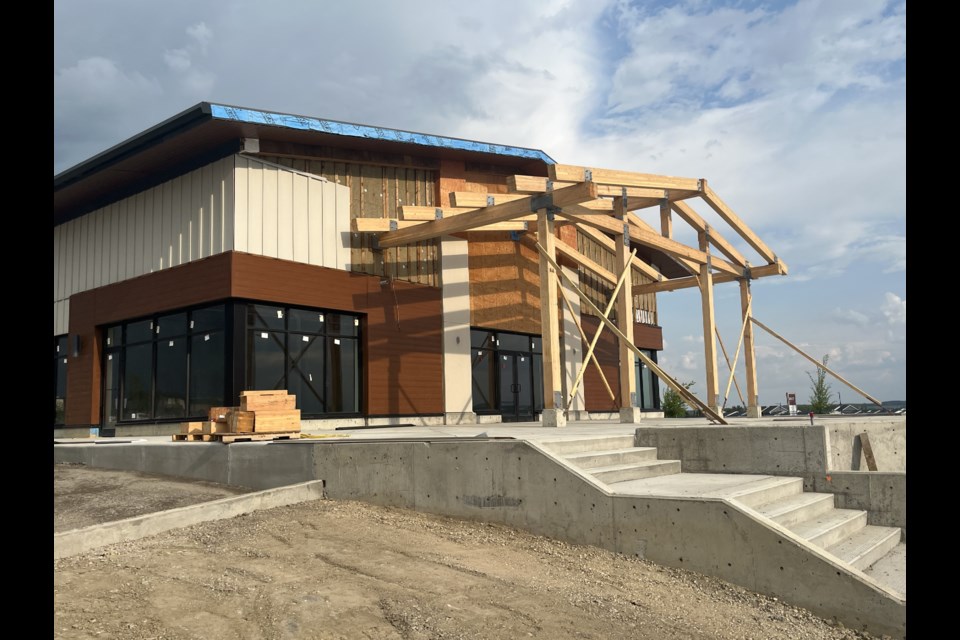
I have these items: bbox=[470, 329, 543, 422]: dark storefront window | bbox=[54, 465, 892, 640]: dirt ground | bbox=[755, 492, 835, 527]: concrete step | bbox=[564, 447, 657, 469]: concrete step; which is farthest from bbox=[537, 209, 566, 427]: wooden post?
bbox=[54, 465, 892, 640]: dirt ground

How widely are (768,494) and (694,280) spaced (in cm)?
1369

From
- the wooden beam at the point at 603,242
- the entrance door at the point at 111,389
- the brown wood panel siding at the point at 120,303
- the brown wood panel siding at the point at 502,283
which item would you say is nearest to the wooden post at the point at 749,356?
the wooden beam at the point at 603,242

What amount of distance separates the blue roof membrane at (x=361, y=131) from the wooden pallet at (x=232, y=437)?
6.74m

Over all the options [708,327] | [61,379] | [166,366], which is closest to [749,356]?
[708,327]

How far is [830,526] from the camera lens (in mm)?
8062

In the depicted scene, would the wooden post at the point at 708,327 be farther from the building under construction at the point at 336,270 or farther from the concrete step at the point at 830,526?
the concrete step at the point at 830,526

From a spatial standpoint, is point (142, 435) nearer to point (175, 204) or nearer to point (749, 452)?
point (175, 204)

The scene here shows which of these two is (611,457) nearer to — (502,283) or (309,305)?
(309,305)

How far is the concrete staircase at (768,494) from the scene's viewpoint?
7668 mm
